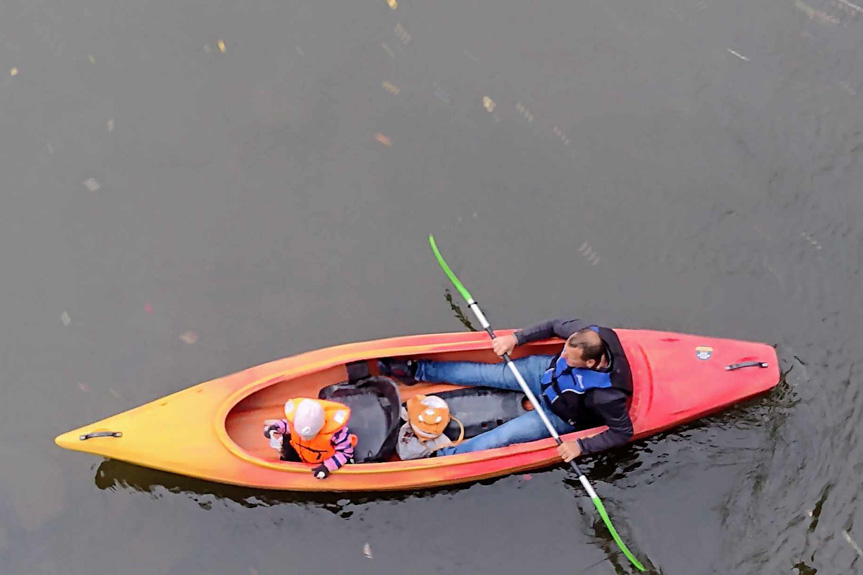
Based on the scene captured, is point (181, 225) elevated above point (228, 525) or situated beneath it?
elevated above

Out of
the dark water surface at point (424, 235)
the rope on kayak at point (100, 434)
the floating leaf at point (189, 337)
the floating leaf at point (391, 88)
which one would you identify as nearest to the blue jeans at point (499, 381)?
the dark water surface at point (424, 235)

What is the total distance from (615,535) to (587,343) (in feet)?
5.31

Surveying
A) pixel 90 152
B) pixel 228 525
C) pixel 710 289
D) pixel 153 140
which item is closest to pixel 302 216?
pixel 153 140

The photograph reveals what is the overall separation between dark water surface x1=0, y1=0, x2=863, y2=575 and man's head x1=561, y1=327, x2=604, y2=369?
4.09 ft

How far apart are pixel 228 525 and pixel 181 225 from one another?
Result: 2.59 m

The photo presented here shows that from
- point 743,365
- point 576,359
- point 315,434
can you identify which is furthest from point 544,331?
point 315,434

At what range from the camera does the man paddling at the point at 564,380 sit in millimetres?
5020

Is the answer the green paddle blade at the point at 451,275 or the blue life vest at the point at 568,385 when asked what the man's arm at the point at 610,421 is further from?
the green paddle blade at the point at 451,275

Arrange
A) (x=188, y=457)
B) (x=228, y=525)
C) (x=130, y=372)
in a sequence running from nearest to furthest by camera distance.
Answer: (x=188, y=457)
(x=228, y=525)
(x=130, y=372)

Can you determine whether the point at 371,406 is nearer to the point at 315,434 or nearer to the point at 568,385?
the point at 315,434

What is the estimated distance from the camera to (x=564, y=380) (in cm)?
517

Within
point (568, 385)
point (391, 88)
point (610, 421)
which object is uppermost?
point (391, 88)

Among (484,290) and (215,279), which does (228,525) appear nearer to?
(215,279)

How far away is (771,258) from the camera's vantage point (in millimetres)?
6414
